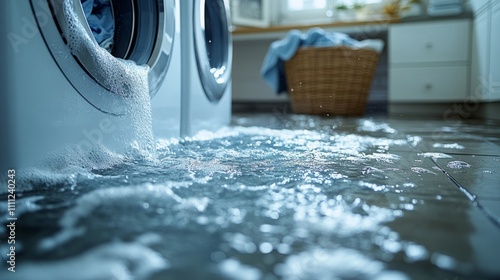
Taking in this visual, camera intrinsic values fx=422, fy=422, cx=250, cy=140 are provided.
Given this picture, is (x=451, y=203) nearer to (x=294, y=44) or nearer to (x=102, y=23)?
(x=102, y=23)

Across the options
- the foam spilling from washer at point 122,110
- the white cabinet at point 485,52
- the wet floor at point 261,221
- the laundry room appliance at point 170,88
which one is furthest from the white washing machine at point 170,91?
the white cabinet at point 485,52

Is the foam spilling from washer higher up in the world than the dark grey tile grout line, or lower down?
higher up

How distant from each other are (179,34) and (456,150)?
32.1 inches

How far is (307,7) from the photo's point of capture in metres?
3.66

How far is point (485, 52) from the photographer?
2254 mm

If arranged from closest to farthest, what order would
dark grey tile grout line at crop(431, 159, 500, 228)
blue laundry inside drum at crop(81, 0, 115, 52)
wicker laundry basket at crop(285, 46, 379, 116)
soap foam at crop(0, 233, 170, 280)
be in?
soap foam at crop(0, 233, 170, 280), dark grey tile grout line at crop(431, 159, 500, 228), blue laundry inside drum at crop(81, 0, 115, 52), wicker laundry basket at crop(285, 46, 379, 116)

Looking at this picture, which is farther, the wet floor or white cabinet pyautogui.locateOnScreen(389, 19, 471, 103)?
white cabinet pyautogui.locateOnScreen(389, 19, 471, 103)

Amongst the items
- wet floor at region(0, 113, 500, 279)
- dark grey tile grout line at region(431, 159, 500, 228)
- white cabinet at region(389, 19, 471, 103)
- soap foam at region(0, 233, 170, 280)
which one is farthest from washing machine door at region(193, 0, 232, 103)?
white cabinet at region(389, 19, 471, 103)

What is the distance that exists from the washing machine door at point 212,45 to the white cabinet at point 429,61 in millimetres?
1644

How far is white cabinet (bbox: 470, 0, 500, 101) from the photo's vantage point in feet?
6.69

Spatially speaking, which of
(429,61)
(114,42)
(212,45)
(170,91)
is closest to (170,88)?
(170,91)

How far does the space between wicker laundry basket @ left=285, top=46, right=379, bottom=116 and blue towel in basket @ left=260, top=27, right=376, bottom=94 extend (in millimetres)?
56

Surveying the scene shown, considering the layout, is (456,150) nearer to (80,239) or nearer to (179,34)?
(179,34)

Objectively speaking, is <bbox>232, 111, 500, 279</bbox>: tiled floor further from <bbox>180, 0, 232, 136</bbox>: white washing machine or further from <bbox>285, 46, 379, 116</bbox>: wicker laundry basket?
<bbox>285, 46, 379, 116</bbox>: wicker laundry basket
